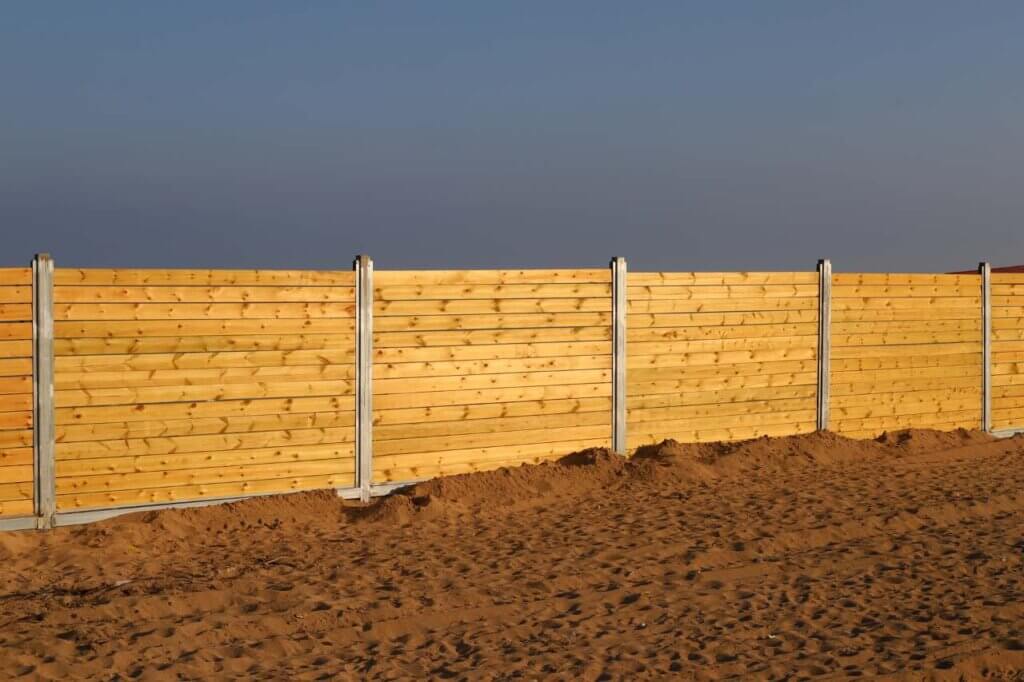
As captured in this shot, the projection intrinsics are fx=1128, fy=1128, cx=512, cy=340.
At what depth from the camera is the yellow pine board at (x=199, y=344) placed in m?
9.16

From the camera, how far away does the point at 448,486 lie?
34.6ft

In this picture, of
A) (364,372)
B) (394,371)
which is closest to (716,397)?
(394,371)

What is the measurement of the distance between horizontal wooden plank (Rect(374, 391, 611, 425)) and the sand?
0.54 m

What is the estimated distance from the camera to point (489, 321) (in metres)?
11.0

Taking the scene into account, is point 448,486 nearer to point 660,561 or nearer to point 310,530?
point 310,530

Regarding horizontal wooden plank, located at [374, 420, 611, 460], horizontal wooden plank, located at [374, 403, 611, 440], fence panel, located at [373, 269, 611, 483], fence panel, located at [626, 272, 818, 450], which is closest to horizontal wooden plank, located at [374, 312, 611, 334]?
fence panel, located at [373, 269, 611, 483]

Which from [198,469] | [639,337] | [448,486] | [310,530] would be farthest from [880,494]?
[198,469]

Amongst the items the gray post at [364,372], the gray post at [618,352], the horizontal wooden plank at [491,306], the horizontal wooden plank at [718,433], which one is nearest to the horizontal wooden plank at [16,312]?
the gray post at [364,372]

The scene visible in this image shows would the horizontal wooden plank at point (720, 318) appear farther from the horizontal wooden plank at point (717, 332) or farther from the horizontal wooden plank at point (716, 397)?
the horizontal wooden plank at point (716, 397)

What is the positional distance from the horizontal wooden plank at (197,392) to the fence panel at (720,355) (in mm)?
3374

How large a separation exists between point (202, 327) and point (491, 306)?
2.80 m

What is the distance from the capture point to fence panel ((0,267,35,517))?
890 centimetres

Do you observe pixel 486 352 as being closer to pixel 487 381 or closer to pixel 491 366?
pixel 491 366

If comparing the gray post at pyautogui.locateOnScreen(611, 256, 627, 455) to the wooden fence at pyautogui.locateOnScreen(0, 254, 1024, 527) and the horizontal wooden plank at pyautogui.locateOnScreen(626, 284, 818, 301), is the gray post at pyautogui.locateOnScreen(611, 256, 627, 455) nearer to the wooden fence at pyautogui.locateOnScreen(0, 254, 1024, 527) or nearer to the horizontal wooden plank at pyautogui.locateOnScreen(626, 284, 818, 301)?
the wooden fence at pyautogui.locateOnScreen(0, 254, 1024, 527)
